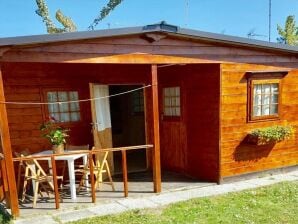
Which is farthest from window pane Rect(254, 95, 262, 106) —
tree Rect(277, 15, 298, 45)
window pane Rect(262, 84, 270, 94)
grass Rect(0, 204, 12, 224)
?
tree Rect(277, 15, 298, 45)

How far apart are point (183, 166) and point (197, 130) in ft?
3.01

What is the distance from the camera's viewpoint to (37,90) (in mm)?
5703

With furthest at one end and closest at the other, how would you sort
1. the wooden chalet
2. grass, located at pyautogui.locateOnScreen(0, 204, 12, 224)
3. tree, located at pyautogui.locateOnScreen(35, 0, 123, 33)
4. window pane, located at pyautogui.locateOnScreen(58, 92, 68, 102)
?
tree, located at pyautogui.locateOnScreen(35, 0, 123, 33) < window pane, located at pyautogui.locateOnScreen(58, 92, 68, 102) < the wooden chalet < grass, located at pyautogui.locateOnScreen(0, 204, 12, 224)

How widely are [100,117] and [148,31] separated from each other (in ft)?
6.68

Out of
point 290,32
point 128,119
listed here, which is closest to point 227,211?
point 128,119

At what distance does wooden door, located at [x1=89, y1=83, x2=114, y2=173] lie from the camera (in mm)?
5820

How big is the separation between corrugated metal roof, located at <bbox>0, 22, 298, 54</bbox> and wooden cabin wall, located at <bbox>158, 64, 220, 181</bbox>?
0.61m

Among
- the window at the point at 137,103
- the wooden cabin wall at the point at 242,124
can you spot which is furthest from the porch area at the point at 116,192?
the window at the point at 137,103

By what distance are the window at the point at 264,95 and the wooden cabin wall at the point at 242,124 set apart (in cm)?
12

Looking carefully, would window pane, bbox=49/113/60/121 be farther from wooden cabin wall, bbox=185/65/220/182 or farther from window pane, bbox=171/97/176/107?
wooden cabin wall, bbox=185/65/220/182

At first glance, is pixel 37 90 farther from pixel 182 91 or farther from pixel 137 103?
pixel 137 103

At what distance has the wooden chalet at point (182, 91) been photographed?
501cm

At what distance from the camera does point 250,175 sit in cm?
618

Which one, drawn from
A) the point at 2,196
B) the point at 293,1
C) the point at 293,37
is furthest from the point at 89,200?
the point at 293,1
